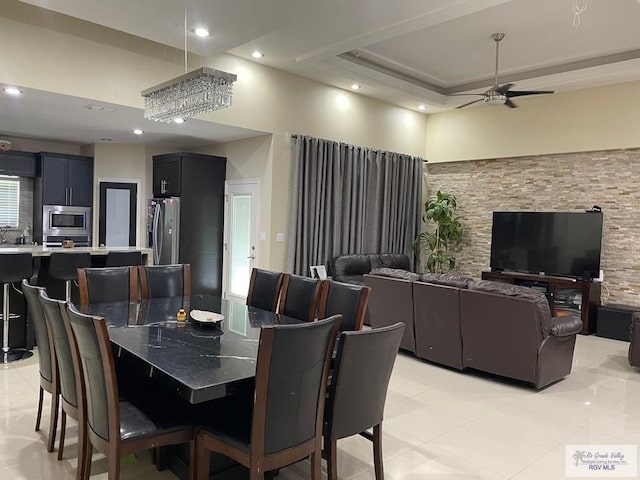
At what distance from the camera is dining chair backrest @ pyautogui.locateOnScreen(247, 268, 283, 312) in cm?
376

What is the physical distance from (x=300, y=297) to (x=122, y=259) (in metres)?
2.73

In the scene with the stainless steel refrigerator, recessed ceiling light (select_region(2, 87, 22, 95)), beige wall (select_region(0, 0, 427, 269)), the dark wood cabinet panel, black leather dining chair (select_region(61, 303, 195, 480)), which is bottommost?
black leather dining chair (select_region(61, 303, 195, 480))

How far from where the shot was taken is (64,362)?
99.7 inches

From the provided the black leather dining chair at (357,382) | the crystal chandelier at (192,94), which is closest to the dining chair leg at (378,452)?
the black leather dining chair at (357,382)

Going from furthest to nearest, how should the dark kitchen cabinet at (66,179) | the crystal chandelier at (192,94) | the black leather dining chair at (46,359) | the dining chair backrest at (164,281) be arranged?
the dark kitchen cabinet at (66,179)
the dining chair backrest at (164,281)
the crystal chandelier at (192,94)
the black leather dining chair at (46,359)

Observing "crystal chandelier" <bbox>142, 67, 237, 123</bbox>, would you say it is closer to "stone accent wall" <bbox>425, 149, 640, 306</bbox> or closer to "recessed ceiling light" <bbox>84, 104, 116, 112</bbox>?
"recessed ceiling light" <bbox>84, 104, 116, 112</bbox>

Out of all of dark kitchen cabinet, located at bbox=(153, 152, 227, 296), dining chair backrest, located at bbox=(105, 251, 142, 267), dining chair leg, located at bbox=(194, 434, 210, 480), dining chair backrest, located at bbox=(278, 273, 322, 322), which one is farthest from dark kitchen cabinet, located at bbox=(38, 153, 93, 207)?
dining chair leg, located at bbox=(194, 434, 210, 480)

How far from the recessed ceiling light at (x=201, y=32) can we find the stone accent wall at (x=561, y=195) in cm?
533

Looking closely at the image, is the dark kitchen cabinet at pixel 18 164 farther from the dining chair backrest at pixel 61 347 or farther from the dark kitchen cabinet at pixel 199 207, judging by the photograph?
the dining chair backrest at pixel 61 347

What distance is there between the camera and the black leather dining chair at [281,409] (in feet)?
6.39

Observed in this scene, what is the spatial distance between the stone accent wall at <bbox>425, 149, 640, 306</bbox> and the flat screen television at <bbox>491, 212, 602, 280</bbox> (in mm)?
401

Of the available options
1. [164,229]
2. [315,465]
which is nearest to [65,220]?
[164,229]

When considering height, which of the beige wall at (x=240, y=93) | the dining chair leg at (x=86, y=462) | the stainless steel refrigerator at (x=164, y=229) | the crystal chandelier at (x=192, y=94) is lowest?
the dining chair leg at (x=86, y=462)

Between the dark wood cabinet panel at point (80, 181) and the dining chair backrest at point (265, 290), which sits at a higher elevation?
the dark wood cabinet panel at point (80, 181)
